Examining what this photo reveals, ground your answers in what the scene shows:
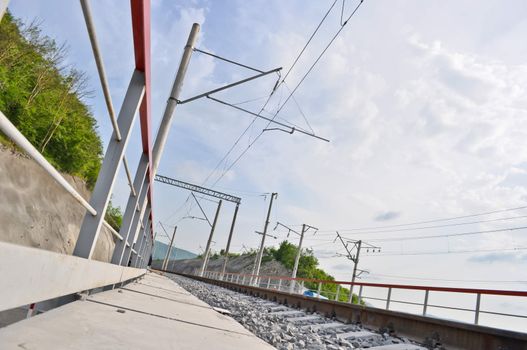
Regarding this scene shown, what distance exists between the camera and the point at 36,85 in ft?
20.4

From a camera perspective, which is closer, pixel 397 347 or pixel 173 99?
pixel 397 347

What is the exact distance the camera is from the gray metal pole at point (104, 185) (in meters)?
2.56

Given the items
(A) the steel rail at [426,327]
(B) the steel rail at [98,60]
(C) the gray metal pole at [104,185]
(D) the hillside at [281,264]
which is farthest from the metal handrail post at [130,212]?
(D) the hillside at [281,264]

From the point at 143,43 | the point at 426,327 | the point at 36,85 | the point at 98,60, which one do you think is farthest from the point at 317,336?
the point at 36,85

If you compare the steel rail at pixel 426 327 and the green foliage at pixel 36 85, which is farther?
the green foliage at pixel 36 85

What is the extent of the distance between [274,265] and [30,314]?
8027cm

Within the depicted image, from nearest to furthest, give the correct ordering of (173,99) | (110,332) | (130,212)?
(110,332) < (130,212) < (173,99)

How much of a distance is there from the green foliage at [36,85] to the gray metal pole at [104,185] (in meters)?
0.88

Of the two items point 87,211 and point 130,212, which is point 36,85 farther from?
point 87,211

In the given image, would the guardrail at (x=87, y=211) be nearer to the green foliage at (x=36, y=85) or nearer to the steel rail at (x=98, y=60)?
the steel rail at (x=98, y=60)

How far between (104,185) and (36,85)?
4.56 metres

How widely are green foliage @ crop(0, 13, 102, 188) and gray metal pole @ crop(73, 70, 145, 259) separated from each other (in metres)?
0.88

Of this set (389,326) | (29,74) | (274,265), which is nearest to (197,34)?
(29,74)

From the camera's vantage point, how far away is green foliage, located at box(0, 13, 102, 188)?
5.91m
